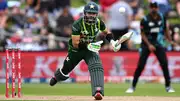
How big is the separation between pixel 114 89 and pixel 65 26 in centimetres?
525

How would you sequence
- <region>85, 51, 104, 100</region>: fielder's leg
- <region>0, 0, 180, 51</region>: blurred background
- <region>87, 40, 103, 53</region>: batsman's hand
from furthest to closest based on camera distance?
1. <region>0, 0, 180, 51</region>: blurred background
2. <region>87, 40, 103, 53</region>: batsman's hand
3. <region>85, 51, 104, 100</region>: fielder's leg

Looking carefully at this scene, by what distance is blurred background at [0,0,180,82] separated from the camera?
1866 cm

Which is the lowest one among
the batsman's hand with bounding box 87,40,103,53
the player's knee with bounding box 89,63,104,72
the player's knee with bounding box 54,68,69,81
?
the player's knee with bounding box 54,68,69,81

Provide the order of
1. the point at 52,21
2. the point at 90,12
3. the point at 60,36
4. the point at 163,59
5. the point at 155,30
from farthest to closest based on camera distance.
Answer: the point at 52,21 < the point at 60,36 < the point at 155,30 < the point at 163,59 < the point at 90,12

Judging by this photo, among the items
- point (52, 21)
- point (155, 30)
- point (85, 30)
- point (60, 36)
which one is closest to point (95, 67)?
point (85, 30)

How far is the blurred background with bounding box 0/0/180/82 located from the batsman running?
680 cm

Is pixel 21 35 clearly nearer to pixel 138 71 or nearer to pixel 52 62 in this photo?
pixel 52 62

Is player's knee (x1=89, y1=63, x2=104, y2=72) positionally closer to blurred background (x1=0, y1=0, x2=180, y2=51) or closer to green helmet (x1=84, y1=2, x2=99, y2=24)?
green helmet (x1=84, y1=2, x2=99, y2=24)

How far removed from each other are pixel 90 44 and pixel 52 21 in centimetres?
965

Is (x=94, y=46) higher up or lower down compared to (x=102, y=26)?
lower down

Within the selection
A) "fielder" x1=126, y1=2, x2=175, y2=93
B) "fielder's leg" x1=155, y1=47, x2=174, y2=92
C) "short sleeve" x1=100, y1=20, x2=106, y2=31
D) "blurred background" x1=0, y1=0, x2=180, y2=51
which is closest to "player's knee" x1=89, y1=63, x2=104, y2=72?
"short sleeve" x1=100, y1=20, x2=106, y2=31

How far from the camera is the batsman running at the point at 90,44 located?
11.3 m

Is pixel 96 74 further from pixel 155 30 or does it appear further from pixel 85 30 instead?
pixel 155 30

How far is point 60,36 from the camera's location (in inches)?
794
